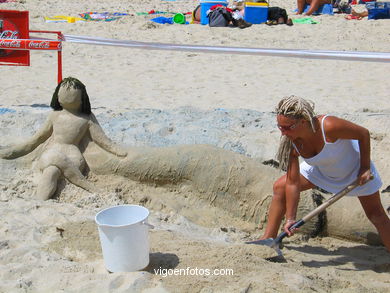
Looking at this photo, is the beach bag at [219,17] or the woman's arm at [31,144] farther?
the beach bag at [219,17]

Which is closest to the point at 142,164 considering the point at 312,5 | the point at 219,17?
the point at 219,17

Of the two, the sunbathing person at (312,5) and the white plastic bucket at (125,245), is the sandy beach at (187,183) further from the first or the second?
the sunbathing person at (312,5)

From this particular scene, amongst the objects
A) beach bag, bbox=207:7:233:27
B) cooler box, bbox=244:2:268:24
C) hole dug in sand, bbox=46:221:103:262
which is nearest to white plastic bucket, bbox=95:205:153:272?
hole dug in sand, bbox=46:221:103:262

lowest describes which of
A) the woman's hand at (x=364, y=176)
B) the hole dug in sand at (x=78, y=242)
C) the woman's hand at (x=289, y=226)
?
the hole dug in sand at (x=78, y=242)

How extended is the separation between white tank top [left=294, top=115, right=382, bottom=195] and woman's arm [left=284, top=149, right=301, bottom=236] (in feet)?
0.22

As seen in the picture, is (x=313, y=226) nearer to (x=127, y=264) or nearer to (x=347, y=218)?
(x=347, y=218)

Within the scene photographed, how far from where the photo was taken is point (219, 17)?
1133 centimetres

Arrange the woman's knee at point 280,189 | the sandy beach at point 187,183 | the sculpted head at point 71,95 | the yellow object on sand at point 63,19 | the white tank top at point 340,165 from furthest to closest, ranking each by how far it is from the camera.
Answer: the yellow object on sand at point 63,19, the sculpted head at point 71,95, the woman's knee at point 280,189, the white tank top at point 340,165, the sandy beach at point 187,183

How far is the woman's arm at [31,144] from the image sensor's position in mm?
4352

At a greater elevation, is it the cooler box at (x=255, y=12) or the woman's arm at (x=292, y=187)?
the cooler box at (x=255, y=12)

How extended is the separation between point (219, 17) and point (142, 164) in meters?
7.64

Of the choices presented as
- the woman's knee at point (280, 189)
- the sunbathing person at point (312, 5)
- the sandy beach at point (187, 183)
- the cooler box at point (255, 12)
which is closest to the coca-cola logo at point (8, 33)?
the sandy beach at point (187, 183)

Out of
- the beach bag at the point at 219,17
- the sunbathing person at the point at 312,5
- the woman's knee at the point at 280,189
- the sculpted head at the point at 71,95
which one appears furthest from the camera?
the sunbathing person at the point at 312,5

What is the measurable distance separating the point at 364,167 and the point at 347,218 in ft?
2.74
